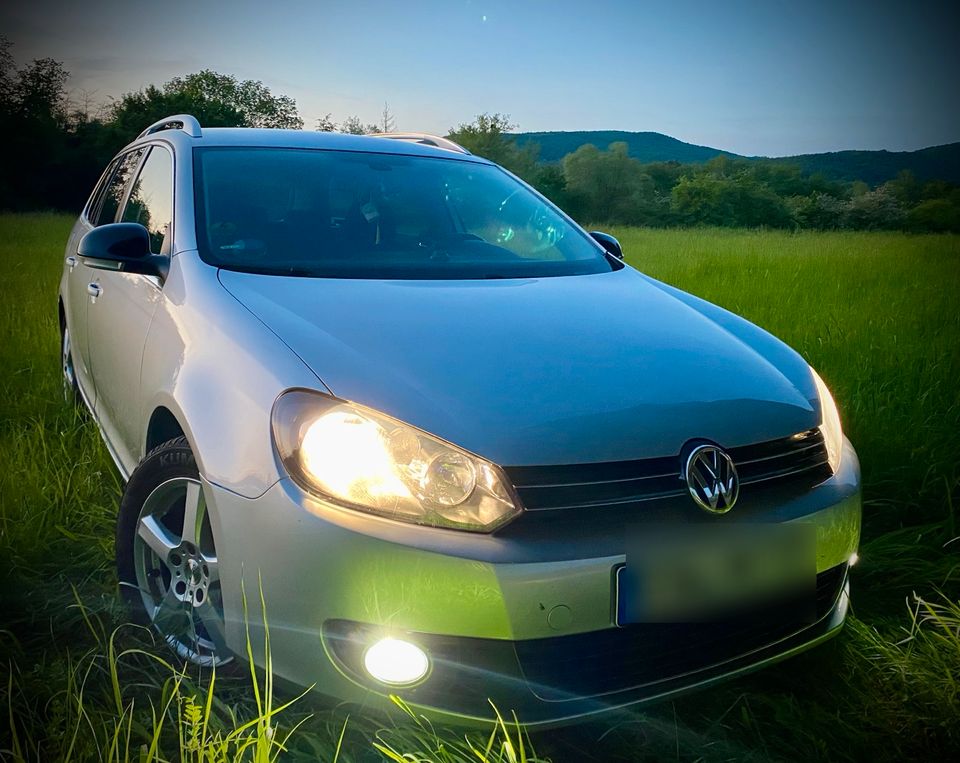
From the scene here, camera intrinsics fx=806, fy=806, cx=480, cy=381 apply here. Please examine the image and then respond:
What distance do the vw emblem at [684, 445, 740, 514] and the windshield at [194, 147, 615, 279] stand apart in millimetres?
1094

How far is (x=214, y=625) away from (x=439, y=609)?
0.63 metres

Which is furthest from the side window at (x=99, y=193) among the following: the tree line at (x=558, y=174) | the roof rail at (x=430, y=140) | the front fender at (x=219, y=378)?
the tree line at (x=558, y=174)

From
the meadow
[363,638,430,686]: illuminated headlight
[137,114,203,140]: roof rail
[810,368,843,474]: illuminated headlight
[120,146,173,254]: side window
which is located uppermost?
[137,114,203,140]: roof rail

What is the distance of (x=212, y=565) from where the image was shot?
179 cm

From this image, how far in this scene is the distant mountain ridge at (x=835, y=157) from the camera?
51781 millimetres

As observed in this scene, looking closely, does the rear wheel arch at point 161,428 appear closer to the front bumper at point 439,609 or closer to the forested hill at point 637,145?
the front bumper at point 439,609

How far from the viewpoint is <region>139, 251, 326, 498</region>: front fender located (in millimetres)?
1652

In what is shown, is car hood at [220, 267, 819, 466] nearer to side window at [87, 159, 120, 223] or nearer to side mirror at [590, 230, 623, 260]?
side mirror at [590, 230, 623, 260]

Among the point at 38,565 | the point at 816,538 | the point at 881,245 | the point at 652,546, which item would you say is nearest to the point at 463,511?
the point at 652,546

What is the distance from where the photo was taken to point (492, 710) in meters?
1.57

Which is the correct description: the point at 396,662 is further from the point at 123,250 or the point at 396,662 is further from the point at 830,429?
the point at 123,250

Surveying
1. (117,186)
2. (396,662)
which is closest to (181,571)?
(396,662)

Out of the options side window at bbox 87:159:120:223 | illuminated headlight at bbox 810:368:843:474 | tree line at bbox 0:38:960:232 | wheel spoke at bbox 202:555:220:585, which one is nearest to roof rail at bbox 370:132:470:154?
side window at bbox 87:159:120:223

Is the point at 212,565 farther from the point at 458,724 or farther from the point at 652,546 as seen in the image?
the point at 652,546
